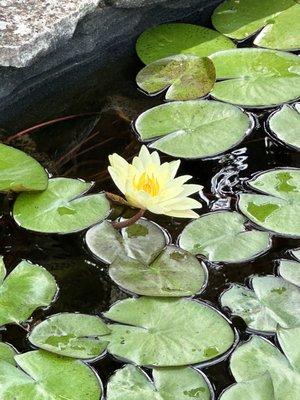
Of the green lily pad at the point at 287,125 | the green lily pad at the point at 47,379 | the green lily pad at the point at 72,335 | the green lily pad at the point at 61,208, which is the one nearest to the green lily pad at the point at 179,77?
the green lily pad at the point at 287,125

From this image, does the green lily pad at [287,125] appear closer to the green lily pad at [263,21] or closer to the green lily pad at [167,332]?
the green lily pad at [263,21]

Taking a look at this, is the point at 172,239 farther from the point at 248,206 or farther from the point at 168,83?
the point at 168,83

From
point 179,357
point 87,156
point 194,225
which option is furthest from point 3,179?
point 179,357

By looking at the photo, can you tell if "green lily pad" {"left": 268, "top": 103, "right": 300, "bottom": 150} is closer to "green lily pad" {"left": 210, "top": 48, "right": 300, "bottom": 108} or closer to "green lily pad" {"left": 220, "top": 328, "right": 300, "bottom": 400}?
"green lily pad" {"left": 210, "top": 48, "right": 300, "bottom": 108}

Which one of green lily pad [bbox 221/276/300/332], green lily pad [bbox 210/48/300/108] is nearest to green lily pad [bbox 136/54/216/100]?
green lily pad [bbox 210/48/300/108]

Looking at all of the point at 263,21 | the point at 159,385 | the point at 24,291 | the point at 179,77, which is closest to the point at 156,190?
the point at 24,291
